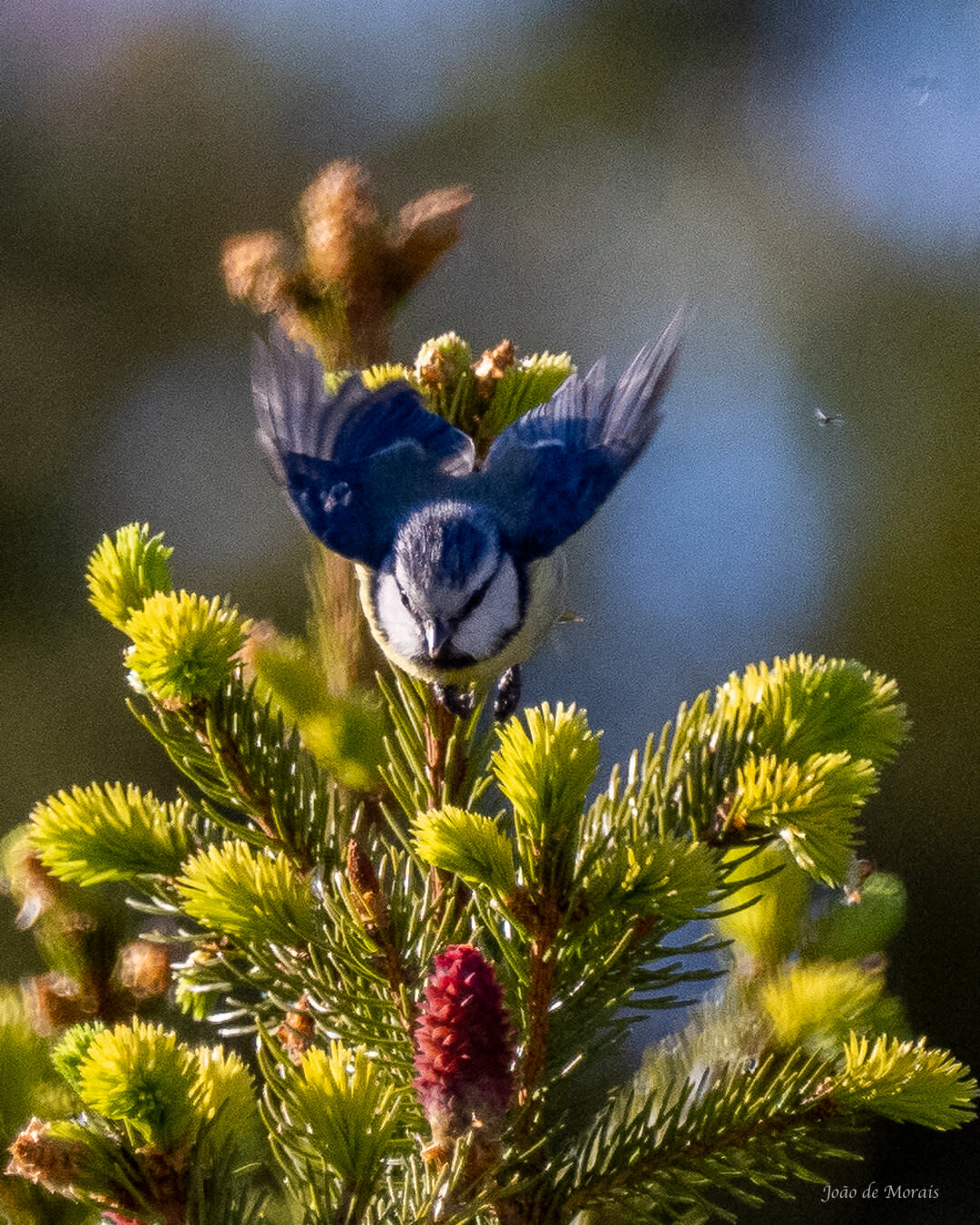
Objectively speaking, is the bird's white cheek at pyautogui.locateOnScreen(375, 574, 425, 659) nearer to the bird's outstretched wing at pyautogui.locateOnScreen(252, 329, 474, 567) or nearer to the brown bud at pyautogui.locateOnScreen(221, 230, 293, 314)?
the bird's outstretched wing at pyautogui.locateOnScreen(252, 329, 474, 567)

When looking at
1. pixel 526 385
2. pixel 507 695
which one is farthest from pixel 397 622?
pixel 526 385

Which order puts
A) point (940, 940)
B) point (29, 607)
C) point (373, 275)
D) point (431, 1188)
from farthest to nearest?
point (29, 607)
point (940, 940)
point (373, 275)
point (431, 1188)

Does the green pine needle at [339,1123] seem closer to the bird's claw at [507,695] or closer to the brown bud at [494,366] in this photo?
the brown bud at [494,366]

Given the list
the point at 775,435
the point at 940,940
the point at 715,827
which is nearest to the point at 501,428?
the point at 715,827

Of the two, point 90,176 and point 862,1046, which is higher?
point 90,176

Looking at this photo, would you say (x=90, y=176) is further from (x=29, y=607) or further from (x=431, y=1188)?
(x=431, y=1188)

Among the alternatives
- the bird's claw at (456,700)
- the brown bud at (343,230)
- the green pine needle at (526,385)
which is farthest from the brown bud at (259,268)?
the bird's claw at (456,700)

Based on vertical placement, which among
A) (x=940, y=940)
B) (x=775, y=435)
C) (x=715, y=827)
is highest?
(x=775, y=435)
